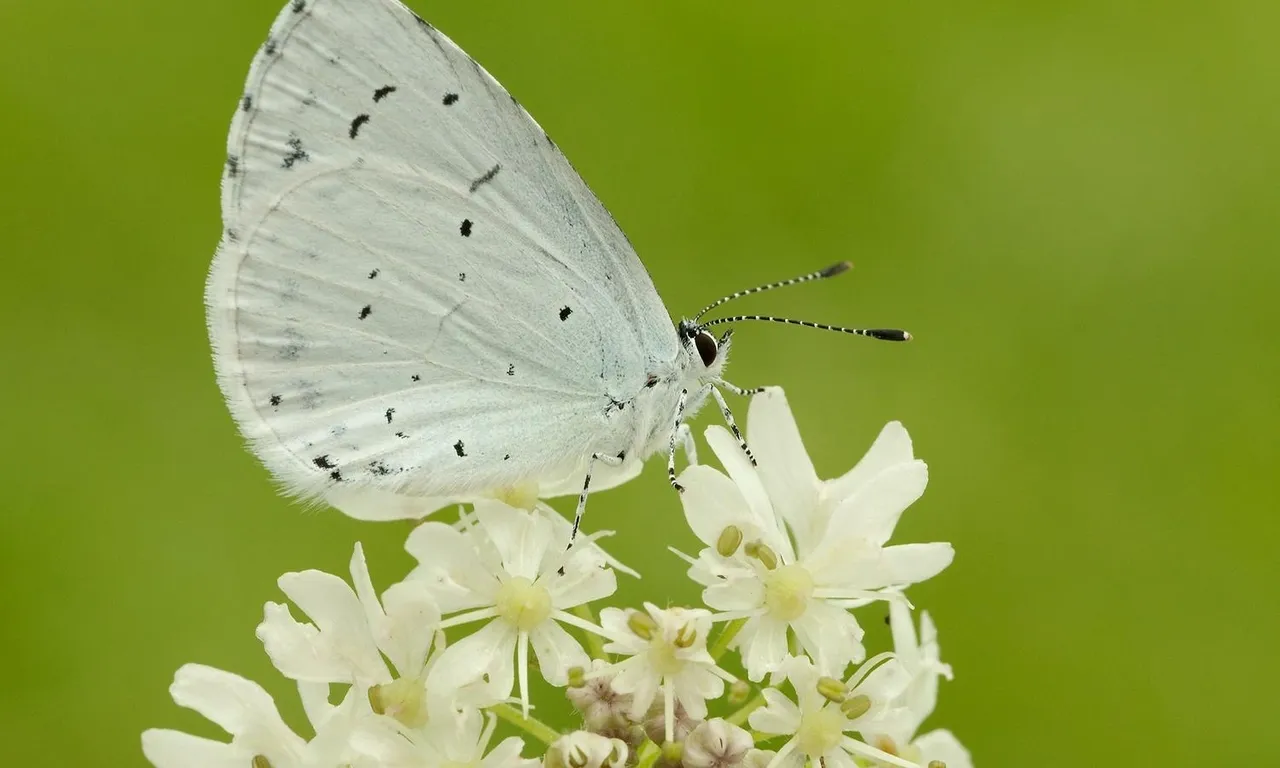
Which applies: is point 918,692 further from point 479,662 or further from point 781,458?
point 479,662

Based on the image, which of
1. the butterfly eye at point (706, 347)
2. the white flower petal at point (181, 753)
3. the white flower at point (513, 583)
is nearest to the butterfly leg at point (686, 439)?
the butterfly eye at point (706, 347)

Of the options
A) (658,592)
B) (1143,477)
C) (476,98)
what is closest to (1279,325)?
(1143,477)

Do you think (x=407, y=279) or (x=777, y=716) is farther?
(x=407, y=279)

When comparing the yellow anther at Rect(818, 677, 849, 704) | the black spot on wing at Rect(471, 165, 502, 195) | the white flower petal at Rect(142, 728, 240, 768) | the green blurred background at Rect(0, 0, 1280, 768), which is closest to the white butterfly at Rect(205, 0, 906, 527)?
the black spot on wing at Rect(471, 165, 502, 195)

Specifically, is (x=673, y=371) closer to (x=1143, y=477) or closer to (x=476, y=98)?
(x=476, y=98)

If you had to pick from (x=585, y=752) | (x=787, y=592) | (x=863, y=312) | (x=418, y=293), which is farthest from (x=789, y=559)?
(x=863, y=312)

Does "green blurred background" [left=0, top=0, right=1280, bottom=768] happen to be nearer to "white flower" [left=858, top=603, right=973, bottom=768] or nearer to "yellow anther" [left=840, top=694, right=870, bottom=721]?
"white flower" [left=858, top=603, right=973, bottom=768]
